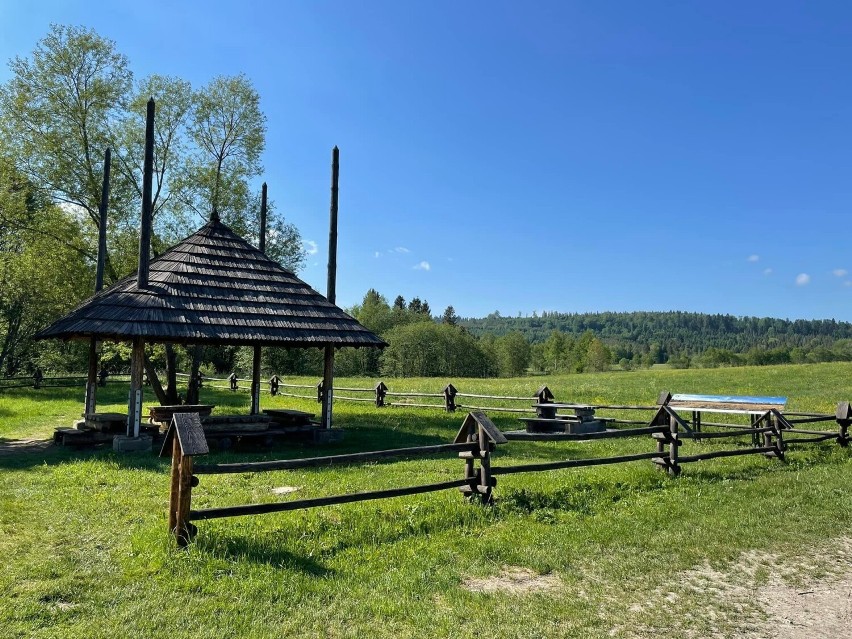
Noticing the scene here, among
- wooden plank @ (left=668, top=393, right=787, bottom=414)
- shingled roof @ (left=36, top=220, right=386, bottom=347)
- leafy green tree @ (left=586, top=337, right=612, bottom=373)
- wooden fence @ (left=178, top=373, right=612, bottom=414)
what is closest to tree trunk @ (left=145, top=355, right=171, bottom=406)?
shingled roof @ (left=36, top=220, right=386, bottom=347)

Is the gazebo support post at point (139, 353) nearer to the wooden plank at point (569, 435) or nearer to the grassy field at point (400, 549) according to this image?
the grassy field at point (400, 549)

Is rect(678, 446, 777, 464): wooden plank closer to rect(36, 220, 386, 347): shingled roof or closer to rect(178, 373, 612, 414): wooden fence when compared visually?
rect(178, 373, 612, 414): wooden fence

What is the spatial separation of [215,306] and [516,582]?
983 cm

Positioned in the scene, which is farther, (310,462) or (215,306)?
(215,306)

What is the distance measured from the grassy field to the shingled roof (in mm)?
2705

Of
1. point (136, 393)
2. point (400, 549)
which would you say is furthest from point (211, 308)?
point (400, 549)

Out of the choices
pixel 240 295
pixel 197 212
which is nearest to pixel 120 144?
pixel 197 212

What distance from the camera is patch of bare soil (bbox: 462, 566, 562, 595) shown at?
5.18 meters

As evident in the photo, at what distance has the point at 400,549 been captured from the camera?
6094 mm

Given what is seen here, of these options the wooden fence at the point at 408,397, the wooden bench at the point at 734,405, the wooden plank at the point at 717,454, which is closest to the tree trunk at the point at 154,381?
the wooden fence at the point at 408,397

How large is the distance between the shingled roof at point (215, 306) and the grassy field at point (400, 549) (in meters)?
2.71

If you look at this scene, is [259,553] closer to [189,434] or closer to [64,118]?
[189,434]

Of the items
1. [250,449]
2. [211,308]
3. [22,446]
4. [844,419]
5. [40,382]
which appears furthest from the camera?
[40,382]

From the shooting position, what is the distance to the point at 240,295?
1370 cm
